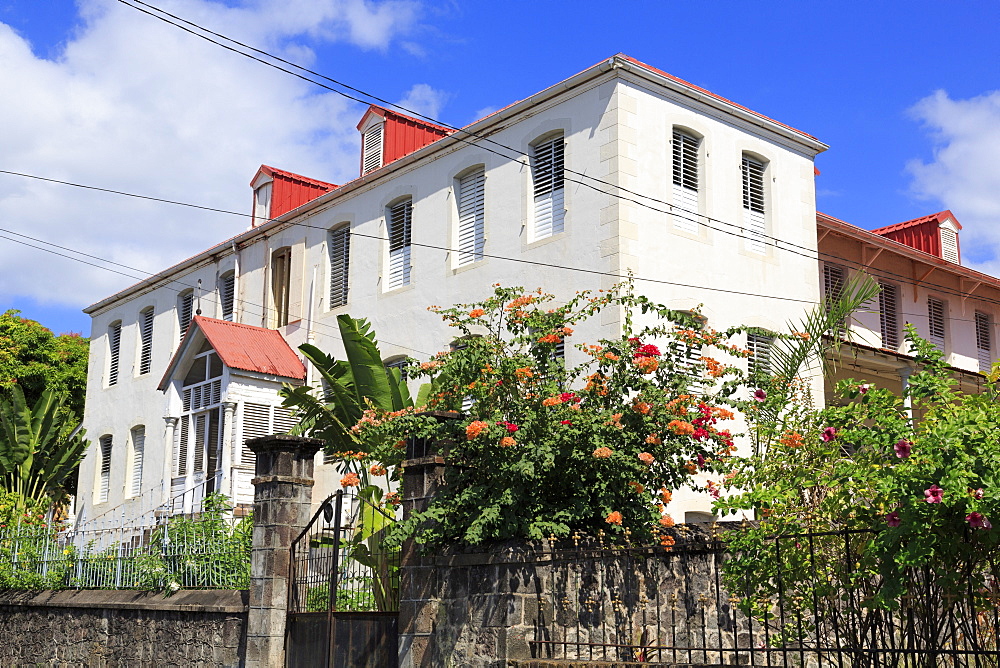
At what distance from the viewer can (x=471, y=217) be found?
19906mm

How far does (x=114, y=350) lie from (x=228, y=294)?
6.03m

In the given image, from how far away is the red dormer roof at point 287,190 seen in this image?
86.7ft

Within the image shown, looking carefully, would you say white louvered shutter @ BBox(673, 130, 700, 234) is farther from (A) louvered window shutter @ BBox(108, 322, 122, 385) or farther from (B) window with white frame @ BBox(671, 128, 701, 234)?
(A) louvered window shutter @ BBox(108, 322, 122, 385)

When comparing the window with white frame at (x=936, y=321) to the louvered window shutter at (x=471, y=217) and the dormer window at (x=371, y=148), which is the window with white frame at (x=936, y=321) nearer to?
the louvered window shutter at (x=471, y=217)

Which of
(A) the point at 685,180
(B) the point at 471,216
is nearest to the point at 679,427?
(A) the point at 685,180

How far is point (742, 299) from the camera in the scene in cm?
1848

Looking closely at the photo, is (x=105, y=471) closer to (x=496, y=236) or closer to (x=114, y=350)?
(x=114, y=350)

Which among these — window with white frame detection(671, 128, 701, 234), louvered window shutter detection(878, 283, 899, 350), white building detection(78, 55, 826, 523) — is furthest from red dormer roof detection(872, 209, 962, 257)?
window with white frame detection(671, 128, 701, 234)

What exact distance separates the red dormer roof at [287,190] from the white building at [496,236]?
5cm

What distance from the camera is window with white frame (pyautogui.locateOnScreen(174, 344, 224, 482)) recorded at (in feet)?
76.0

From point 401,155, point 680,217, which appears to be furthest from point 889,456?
point 401,155

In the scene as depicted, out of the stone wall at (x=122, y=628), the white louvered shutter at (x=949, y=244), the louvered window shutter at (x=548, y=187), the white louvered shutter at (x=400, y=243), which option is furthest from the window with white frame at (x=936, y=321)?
the stone wall at (x=122, y=628)

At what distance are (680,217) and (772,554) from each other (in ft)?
38.0

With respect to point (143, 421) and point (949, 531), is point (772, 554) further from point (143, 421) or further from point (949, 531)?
point (143, 421)
